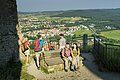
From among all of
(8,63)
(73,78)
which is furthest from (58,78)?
(8,63)

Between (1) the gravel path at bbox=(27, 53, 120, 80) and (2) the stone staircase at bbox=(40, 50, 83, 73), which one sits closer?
(1) the gravel path at bbox=(27, 53, 120, 80)

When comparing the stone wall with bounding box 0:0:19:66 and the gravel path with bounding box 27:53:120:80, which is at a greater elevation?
the stone wall with bounding box 0:0:19:66

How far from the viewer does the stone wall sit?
A: 14.9 meters

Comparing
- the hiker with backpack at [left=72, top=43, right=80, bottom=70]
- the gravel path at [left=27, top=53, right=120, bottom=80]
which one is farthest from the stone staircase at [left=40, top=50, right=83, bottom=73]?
the hiker with backpack at [left=72, top=43, right=80, bottom=70]

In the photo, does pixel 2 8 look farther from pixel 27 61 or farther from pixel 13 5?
pixel 27 61

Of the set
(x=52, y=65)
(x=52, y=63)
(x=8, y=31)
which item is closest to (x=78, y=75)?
(x=52, y=65)

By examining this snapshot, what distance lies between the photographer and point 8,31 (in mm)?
15273

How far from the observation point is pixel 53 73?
48.5 feet

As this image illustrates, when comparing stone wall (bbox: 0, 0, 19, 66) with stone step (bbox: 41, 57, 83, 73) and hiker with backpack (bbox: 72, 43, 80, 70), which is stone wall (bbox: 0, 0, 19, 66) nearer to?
stone step (bbox: 41, 57, 83, 73)

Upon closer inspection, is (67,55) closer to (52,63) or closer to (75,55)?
(75,55)

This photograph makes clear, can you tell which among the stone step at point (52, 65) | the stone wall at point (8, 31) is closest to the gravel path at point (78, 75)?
the stone step at point (52, 65)

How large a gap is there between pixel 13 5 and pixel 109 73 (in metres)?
→ 5.91

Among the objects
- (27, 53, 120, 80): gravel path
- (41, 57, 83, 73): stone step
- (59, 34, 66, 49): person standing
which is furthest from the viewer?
(59, 34, 66, 49): person standing

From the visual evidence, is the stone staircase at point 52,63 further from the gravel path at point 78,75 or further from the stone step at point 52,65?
the gravel path at point 78,75
